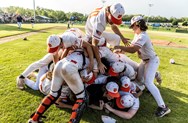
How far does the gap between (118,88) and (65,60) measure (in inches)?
55.3

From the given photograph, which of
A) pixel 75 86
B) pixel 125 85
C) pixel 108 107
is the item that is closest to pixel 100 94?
pixel 108 107

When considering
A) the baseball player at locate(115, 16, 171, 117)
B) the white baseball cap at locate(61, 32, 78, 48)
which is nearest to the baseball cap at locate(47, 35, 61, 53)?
the white baseball cap at locate(61, 32, 78, 48)

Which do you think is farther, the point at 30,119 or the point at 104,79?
the point at 104,79

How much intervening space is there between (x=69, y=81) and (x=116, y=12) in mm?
1638

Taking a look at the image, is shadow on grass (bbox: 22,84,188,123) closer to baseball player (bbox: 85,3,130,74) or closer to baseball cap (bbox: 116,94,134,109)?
baseball cap (bbox: 116,94,134,109)

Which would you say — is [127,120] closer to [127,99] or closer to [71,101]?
[127,99]

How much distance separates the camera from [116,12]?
481cm

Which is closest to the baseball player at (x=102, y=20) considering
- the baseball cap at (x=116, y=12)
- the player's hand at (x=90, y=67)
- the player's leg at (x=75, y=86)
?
the baseball cap at (x=116, y=12)

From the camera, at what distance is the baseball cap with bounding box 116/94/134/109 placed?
16.7 feet

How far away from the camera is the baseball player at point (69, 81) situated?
4.46 metres

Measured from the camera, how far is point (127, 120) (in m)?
5.12

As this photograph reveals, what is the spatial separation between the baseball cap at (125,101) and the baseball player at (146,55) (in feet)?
2.16

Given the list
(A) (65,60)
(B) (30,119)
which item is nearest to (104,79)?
(A) (65,60)

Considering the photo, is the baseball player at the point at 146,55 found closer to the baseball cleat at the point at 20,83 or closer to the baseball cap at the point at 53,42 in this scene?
the baseball cap at the point at 53,42
